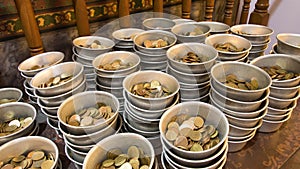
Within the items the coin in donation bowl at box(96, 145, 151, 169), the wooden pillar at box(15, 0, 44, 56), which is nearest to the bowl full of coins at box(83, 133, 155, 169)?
the coin in donation bowl at box(96, 145, 151, 169)

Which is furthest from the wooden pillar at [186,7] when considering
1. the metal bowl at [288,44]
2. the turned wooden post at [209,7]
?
the metal bowl at [288,44]

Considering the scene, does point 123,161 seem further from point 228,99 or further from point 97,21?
point 97,21

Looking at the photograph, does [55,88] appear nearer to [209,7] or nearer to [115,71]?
[115,71]

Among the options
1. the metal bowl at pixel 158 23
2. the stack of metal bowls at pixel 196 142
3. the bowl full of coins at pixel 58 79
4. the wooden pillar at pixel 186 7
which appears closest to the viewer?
the stack of metal bowls at pixel 196 142

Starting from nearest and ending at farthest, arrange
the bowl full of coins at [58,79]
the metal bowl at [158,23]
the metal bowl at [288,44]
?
the bowl full of coins at [58,79]
the metal bowl at [288,44]
the metal bowl at [158,23]

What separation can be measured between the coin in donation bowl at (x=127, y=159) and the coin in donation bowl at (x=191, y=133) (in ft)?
0.18

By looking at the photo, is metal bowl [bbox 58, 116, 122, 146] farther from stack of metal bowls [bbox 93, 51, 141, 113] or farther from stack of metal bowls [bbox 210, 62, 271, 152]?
stack of metal bowls [bbox 210, 62, 271, 152]

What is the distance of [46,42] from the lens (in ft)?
2.62

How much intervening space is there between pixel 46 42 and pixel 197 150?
63 cm

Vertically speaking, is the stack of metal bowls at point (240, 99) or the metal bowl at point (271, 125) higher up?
the stack of metal bowls at point (240, 99)

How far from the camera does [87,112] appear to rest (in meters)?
0.47

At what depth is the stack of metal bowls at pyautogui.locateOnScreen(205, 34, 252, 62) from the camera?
572mm

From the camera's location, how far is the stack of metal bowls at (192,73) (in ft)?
1.66

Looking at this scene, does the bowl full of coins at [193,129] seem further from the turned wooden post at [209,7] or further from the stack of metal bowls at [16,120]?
the turned wooden post at [209,7]
